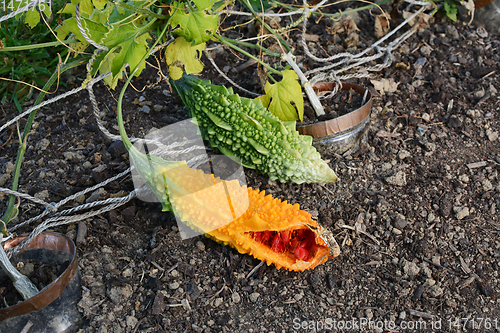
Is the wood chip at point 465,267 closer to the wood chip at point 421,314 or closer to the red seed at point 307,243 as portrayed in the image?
the wood chip at point 421,314

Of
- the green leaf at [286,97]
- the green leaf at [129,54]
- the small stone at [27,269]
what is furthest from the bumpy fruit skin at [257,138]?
the small stone at [27,269]

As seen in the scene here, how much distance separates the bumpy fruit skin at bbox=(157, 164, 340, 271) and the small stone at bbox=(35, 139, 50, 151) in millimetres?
1251

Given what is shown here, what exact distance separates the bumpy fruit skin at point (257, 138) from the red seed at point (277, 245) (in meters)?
0.45

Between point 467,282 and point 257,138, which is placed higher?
point 257,138

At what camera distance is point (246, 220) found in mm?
2072

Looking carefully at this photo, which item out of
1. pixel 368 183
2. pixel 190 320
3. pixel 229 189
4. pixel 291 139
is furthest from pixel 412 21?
pixel 190 320

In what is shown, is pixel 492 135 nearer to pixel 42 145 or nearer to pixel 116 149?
pixel 116 149

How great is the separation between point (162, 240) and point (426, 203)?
1.64 meters

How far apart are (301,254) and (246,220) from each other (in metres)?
0.34

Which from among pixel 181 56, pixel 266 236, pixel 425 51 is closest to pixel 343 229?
pixel 266 236

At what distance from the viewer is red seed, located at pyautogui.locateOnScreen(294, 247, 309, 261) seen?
2066mm

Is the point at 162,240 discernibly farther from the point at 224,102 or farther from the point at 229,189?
the point at 224,102

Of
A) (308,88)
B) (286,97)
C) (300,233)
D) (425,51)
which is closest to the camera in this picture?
(300,233)

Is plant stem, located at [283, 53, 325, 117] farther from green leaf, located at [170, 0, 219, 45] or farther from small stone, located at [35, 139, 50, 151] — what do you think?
small stone, located at [35, 139, 50, 151]
